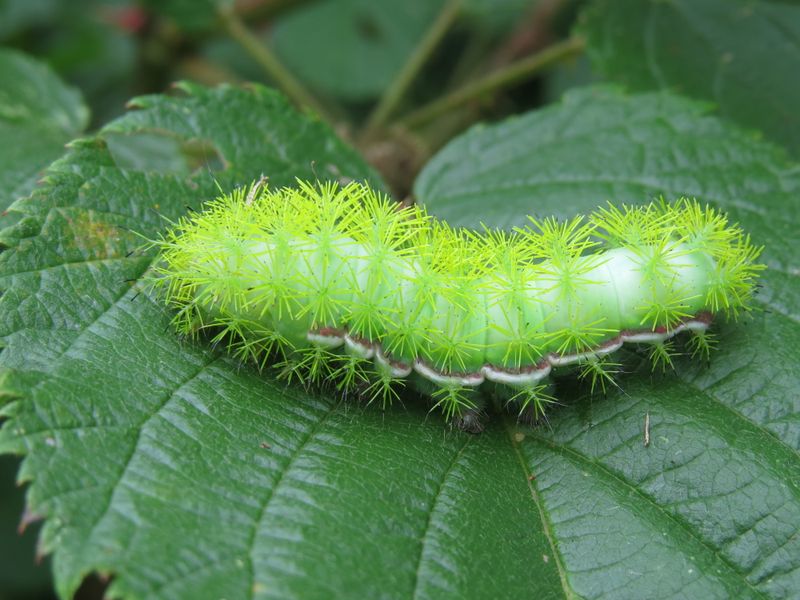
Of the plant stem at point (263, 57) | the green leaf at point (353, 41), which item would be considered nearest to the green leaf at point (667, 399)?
the plant stem at point (263, 57)

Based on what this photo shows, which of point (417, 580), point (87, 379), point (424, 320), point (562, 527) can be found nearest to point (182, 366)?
point (87, 379)

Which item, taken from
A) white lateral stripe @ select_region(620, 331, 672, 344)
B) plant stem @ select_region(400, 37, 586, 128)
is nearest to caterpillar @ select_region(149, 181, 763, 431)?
white lateral stripe @ select_region(620, 331, 672, 344)

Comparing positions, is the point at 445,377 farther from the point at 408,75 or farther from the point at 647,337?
the point at 408,75

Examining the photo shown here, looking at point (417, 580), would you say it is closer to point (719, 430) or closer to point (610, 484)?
point (610, 484)

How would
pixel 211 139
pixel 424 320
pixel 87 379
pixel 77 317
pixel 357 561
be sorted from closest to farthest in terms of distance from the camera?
pixel 357 561, pixel 87 379, pixel 77 317, pixel 424 320, pixel 211 139

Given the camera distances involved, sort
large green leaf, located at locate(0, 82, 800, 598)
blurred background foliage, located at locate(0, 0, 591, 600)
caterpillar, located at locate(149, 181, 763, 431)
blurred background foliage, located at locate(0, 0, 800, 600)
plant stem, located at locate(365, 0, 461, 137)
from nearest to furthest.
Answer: large green leaf, located at locate(0, 82, 800, 598) → caterpillar, located at locate(149, 181, 763, 431) → blurred background foliage, located at locate(0, 0, 800, 600) → blurred background foliage, located at locate(0, 0, 591, 600) → plant stem, located at locate(365, 0, 461, 137)

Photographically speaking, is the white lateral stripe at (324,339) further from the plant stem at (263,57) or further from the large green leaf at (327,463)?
the plant stem at (263,57)

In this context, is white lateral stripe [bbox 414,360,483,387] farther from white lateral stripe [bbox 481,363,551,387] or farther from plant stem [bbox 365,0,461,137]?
plant stem [bbox 365,0,461,137]
